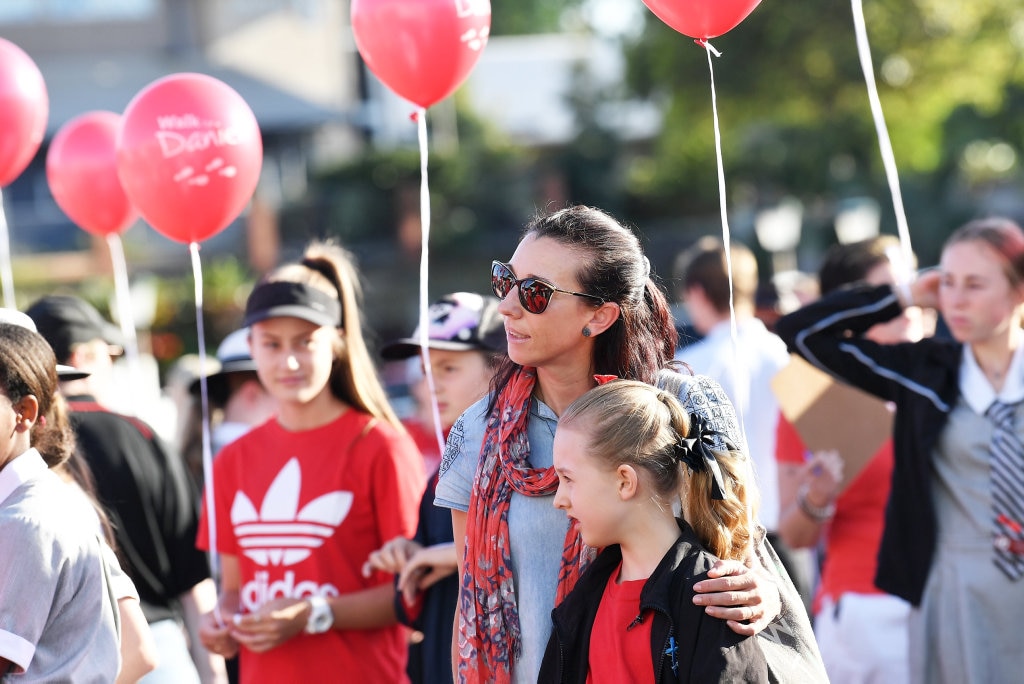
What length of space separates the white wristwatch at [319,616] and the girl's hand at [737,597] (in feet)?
4.83

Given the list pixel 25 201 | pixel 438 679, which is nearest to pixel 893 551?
pixel 438 679

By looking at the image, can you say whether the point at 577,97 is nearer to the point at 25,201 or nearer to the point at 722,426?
the point at 25,201

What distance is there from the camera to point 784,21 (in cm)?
2166

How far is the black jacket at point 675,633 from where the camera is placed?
227cm

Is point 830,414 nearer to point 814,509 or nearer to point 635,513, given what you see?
point 814,509

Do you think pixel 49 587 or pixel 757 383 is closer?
pixel 49 587

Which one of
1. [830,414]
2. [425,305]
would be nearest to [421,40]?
[425,305]

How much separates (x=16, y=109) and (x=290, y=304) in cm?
172

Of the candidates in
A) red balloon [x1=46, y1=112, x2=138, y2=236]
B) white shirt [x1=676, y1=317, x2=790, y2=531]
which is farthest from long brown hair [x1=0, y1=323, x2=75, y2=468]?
white shirt [x1=676, y1=317, x2=790, y2=531]

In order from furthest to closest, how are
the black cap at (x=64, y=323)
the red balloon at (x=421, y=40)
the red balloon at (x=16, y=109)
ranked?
the red balloon at (x=16, y=109) < the black cap at (x=64, y=323) < the red balloon at (x=421, y=40)

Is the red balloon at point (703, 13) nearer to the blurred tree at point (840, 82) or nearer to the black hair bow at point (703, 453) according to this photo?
the black hair bow at point (703, 453)

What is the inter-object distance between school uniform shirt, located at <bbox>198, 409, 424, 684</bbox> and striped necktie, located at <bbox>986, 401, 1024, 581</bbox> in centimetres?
166

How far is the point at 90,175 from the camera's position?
16.5 ft

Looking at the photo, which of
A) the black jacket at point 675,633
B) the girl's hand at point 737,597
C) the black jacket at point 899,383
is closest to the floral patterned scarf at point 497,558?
the black jacket at point 675,633
